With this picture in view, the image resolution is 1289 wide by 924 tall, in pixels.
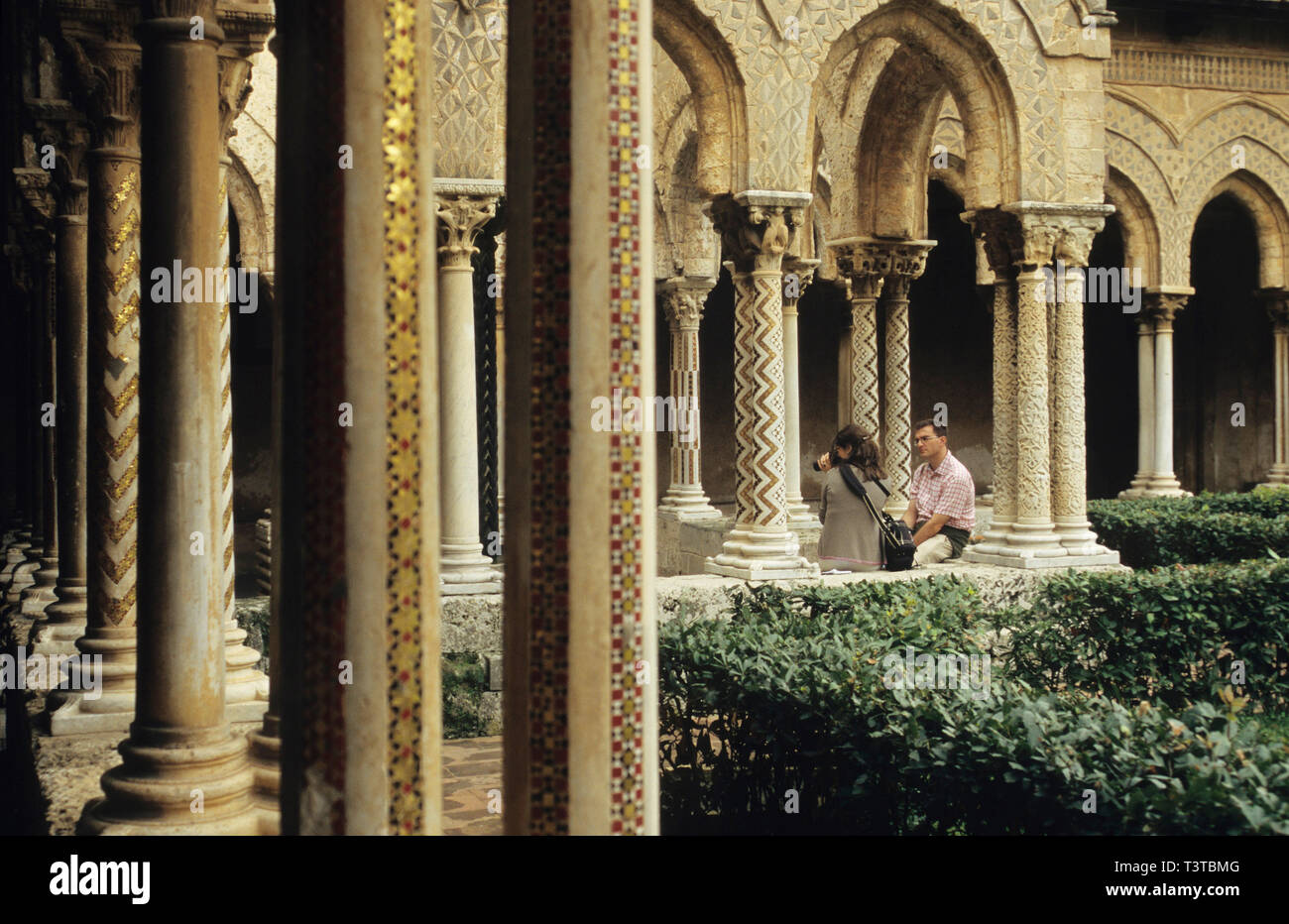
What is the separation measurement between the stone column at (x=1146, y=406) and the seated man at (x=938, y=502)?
25.7 feet

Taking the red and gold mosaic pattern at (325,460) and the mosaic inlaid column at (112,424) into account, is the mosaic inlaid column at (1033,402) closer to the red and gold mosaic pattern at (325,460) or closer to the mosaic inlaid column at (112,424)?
the mosaic inlaid column at (112,424)

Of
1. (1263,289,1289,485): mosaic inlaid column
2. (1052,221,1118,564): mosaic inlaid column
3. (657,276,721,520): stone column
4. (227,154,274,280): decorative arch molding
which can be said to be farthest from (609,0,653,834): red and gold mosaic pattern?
(1263,289,1289,485): mosaic inlaid column

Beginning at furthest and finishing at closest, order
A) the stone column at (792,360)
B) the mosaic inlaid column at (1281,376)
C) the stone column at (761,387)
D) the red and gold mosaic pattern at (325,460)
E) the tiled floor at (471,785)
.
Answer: the mosaic inlaid column at (1281,376), the stone column at (792,360), the stone column at (761,387), the tiled floor at (471,785), the red and gold mosaic pattern at (325,460)

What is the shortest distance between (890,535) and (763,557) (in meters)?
0.88

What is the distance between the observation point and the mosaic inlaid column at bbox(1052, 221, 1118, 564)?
31.4 ft

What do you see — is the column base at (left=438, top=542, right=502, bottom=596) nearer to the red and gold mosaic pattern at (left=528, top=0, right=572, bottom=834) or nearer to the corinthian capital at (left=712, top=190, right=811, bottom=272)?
the corinthian capital at (left=712, top=190, right=811, bottom=272)

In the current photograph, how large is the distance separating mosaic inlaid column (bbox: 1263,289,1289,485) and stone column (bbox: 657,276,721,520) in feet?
26.6

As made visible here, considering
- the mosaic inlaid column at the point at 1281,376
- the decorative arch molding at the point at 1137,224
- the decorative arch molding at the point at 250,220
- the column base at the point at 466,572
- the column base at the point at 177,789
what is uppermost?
the decorative arch molding at the point at 1137,224

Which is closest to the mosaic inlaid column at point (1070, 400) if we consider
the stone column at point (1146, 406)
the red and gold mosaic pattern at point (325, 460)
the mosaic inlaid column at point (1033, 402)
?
the mosaic inlaid column at point (1033, 402)

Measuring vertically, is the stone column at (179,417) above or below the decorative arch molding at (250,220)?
below

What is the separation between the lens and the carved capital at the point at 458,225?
8.16 meters
